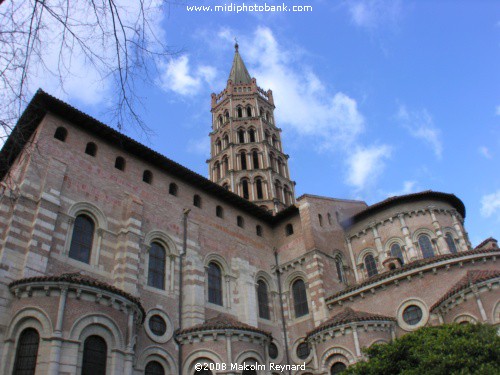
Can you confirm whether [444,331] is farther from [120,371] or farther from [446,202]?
[446,202]

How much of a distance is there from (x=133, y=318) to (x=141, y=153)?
9399 millimetres

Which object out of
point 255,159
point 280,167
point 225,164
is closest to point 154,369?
point 225,164

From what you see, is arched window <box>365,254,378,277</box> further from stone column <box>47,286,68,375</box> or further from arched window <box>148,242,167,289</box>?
Result: stone column <box>47,286,68,375</box>

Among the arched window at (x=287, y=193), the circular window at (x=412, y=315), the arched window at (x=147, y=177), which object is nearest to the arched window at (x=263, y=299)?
the circular window at (x=412, y=315)

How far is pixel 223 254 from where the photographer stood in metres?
24.7

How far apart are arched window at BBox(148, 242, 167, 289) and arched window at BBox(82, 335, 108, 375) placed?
500 cm

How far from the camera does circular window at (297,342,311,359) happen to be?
2371 cm

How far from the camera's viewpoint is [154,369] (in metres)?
18.6

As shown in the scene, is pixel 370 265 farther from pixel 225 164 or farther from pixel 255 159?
pixel 225 164

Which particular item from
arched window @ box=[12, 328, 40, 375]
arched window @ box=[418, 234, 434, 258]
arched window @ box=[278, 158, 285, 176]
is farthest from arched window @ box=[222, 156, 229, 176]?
arched window @ box=[12, 328, 40, 375]

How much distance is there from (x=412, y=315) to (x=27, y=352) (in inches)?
648

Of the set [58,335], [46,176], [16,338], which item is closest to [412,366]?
[58,335]

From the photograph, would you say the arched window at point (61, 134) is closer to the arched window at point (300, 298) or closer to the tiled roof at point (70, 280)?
the tiled roof at point (70, 280)

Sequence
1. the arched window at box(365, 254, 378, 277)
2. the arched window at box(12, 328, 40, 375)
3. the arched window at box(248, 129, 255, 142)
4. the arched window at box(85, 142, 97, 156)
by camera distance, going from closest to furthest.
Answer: the arched window at box(12, 328, 40, 375)
the arched window at box(85, 142, 97, 156)
the arched window at box(365, 254, 378, 277)
the arched window at box(248, 129, 255, 142)
